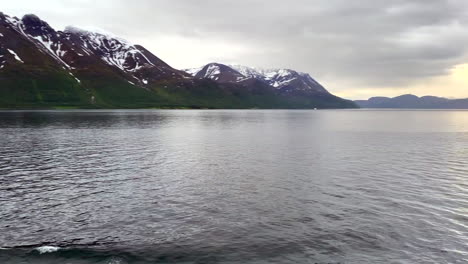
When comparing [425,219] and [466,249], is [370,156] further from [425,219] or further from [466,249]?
[466,249]

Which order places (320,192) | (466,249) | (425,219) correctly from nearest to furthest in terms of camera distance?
(466,249) < (425,219) < (320,192)

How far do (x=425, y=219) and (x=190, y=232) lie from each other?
Result: 20744 mm

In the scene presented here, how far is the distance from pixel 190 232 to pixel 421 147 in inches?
2995

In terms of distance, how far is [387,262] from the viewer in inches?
904

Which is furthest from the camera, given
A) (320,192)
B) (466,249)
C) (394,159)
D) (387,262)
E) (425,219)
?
(394,159)

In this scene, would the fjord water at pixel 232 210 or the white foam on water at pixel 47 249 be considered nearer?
the white foam on water at pixel 47 249

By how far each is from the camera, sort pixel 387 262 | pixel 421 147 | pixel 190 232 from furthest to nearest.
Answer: pixel 421 147 < pixel 190 232 < pixel 387 262

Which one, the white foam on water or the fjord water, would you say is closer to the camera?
the white foam on water

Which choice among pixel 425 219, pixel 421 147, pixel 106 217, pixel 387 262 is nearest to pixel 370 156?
pixel 421 147

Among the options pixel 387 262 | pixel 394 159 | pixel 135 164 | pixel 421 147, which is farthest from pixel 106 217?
pixel 421 147

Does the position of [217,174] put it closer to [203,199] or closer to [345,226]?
[203,199]

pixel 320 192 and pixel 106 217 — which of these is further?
pixel 320 192

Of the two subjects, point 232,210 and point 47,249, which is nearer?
point 47,249

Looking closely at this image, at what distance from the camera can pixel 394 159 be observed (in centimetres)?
6650
